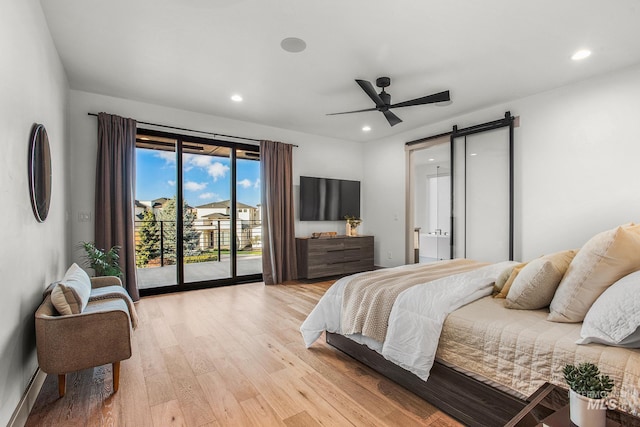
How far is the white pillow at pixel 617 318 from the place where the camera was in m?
1.24

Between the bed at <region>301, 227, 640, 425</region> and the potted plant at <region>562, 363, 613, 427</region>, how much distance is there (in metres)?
0.40

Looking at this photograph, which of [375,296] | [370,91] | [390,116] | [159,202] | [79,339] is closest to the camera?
[79,339]

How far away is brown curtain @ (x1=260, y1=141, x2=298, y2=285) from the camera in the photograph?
5.11m

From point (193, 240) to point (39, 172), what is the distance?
10.1 ft

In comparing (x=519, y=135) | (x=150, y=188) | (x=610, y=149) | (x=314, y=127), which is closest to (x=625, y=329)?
(x=610, y=149)

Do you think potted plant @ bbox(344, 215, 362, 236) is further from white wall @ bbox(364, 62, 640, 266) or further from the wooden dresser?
white wall @ bbox(364, 62, 640, 266)

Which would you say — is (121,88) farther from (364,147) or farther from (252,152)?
(364,147)

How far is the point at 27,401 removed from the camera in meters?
1.80

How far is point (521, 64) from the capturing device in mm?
3168

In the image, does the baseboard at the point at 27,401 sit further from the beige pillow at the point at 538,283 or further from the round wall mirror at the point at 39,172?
the beige pillow at the point at 538,283

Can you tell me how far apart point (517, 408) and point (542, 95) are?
154 inches

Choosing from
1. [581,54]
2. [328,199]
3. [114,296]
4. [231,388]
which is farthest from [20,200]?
[581,54]

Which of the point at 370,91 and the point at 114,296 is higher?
the point at 370,91

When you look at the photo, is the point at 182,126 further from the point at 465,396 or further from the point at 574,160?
the point at 574,160
